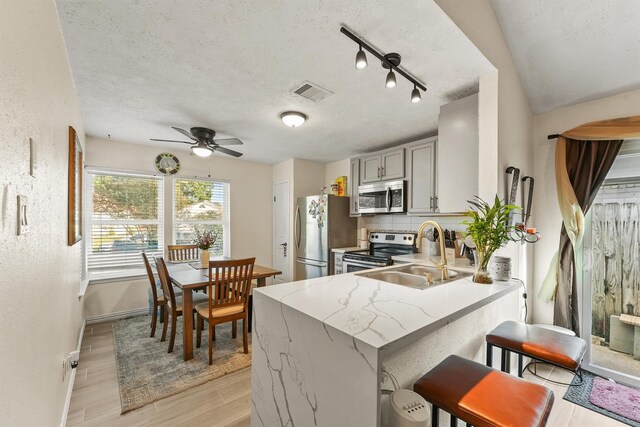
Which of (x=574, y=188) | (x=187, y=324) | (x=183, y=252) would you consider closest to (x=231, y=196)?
(x=183, y=252)

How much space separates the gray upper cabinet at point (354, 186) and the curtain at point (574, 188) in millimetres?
2361

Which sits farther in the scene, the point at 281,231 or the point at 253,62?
the point at 281,231

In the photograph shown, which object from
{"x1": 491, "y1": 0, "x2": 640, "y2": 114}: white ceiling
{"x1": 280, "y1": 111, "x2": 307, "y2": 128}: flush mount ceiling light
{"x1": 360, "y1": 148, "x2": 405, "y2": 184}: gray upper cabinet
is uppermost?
{"x1": 491, "y1": 0, "x2": 640, "y2": 114}: white ceiling

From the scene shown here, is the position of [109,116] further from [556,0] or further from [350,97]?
[556,0]

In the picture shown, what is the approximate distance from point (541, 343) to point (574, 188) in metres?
1.68

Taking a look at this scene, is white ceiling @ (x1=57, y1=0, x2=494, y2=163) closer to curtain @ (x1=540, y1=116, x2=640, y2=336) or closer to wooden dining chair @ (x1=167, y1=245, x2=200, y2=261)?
curtain @ (x1=540, y1=116, x2=640, y2=336)

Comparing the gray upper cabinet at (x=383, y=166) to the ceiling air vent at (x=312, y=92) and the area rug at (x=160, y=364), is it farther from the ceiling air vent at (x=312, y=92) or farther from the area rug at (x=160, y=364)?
the area rug at (x=160, y=364)

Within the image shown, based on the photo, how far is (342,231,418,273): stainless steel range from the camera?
356 cm

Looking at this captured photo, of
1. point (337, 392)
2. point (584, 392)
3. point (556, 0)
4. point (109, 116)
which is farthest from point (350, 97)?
point (584, 392)

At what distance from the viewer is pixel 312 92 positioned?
232 cm

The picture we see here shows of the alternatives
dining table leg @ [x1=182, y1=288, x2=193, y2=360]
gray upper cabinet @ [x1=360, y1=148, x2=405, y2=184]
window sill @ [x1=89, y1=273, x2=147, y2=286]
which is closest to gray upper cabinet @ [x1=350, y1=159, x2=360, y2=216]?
gray upper cabinet @ [x1=360, y1=148, x2=405, y2=184]

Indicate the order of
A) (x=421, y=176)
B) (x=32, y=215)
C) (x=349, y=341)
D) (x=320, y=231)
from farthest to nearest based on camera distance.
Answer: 1. (x=320, y=231)
2. (x=421, y=176)
3. (x=32, y=215)
4. (x=349, y=341)

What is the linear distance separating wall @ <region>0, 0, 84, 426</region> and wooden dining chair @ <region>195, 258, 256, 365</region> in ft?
3.46

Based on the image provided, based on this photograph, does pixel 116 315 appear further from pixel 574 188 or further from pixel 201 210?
pixel 574 188
